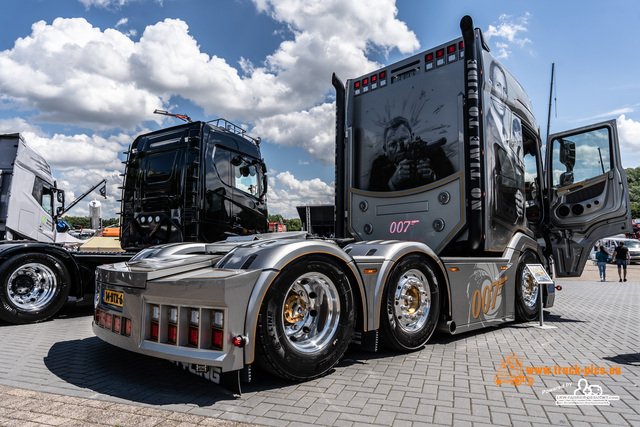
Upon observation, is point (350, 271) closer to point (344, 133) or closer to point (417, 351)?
point (417, 351)

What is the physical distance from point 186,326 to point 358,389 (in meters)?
1.43

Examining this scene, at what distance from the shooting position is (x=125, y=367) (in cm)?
396

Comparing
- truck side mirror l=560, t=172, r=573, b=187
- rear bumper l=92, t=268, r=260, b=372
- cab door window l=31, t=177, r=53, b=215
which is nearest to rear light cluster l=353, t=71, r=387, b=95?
truck side mirror l=560, t=172, r=573, b=187

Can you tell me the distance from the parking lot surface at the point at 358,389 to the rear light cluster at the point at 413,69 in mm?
3723

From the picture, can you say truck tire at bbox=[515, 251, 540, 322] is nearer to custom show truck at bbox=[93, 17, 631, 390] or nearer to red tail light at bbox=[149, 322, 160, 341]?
custom show truck at bbox=[93, 17, 631, 390]

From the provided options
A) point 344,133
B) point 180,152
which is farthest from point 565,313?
point 180,152

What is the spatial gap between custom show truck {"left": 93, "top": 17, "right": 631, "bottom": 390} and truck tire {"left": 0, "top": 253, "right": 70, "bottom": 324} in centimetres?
210

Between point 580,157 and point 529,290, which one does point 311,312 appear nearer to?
point 529,290

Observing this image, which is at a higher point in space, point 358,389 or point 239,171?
point 239,171

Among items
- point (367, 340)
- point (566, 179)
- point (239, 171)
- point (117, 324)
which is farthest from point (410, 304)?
point (566, 179)

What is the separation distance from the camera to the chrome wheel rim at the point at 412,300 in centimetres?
451

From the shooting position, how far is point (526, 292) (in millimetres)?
6547

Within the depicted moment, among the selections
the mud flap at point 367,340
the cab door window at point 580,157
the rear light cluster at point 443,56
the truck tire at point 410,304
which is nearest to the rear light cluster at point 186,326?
the mud flap at point 367,340

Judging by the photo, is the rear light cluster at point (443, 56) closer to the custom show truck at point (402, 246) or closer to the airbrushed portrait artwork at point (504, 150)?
the custom show truck at point (402, 246)
